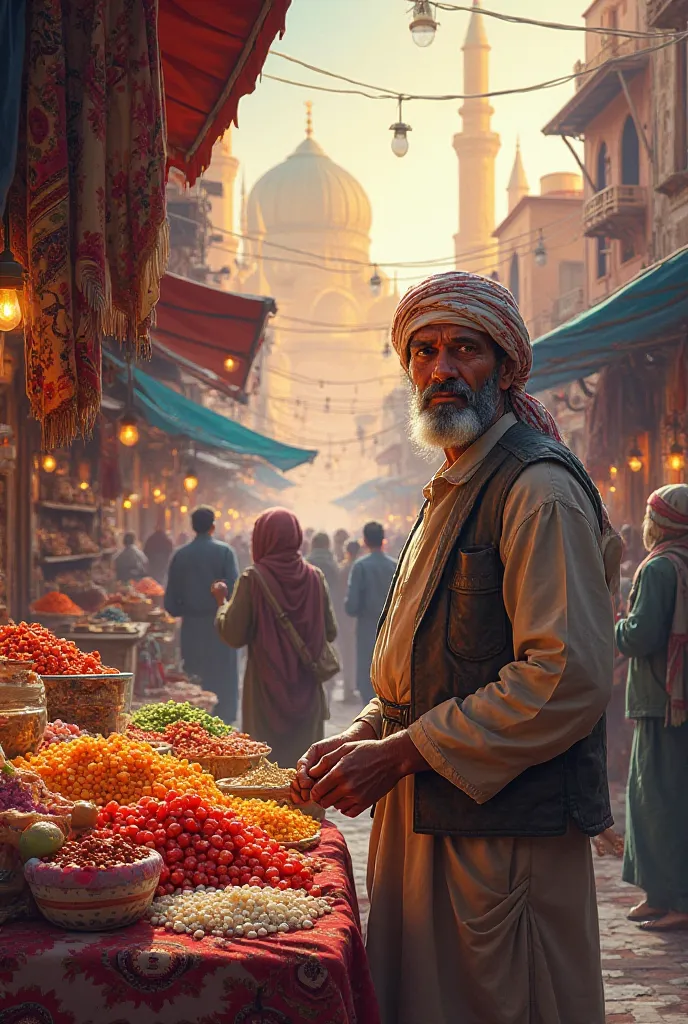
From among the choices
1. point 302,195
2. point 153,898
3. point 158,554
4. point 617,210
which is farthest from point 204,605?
point 302,195

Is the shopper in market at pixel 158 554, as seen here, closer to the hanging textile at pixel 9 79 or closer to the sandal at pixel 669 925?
the sandal at pixel 669 925

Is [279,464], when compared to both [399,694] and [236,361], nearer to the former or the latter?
[236,361]

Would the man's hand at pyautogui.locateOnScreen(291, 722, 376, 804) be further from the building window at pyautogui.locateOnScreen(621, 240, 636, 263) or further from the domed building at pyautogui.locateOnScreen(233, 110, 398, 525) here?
the domed building at pyautogui.locateOnScreen(233, 110, 398, 525)

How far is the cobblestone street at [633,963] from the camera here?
416cm

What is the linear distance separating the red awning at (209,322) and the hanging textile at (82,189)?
561 cm

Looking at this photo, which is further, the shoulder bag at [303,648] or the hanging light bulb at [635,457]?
the hanging light bulb at [635,457]

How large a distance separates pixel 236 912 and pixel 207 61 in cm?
342

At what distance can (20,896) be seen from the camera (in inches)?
92.6

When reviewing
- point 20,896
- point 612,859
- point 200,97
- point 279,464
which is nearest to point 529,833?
point 20,896

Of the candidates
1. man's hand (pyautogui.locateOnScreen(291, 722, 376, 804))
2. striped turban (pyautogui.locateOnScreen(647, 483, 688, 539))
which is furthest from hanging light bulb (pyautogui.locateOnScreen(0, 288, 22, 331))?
striped turban (pyautogui.locateOnScreen(647, 483, 688, 539))

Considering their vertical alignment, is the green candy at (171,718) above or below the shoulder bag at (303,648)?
below

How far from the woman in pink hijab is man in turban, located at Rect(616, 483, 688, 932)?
1731mm

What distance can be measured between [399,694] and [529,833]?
0.42 meters

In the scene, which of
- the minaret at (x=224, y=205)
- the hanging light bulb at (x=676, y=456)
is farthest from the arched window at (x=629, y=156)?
the minaret at (x=224, y=205)
